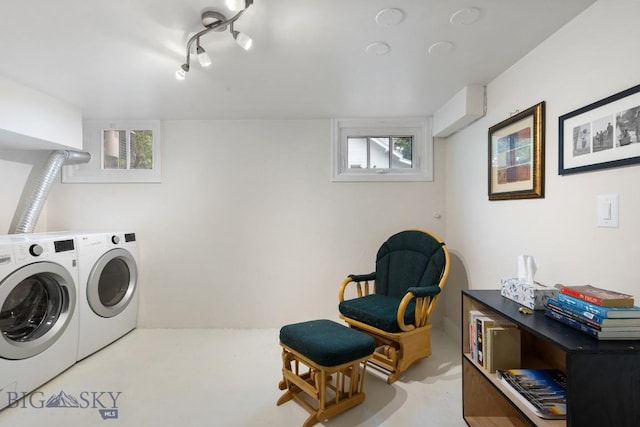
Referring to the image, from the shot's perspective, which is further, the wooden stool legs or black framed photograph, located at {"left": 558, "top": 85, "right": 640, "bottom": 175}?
the wooden stool legs

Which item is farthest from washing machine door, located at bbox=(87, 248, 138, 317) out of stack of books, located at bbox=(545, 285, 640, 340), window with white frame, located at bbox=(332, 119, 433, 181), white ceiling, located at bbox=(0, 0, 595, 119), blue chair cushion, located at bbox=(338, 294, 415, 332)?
stack of books, located at bbox=(545, 285, 640, 340)

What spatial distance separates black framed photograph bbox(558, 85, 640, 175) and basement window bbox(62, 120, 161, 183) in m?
3.24

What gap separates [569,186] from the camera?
1409 millimetres

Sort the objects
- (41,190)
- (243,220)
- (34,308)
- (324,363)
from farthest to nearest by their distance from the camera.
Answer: (243,220), (41,190), (34,308), (324,363)

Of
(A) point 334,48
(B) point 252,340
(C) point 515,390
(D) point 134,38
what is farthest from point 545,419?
(D) point 134,38

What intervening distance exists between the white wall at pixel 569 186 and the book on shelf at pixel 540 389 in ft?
1.55

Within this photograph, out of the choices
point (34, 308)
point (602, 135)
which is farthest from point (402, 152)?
point (34, 308)

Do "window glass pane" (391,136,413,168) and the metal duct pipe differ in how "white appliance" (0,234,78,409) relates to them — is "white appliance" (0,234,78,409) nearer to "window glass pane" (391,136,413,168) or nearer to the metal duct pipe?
the metal duct pipe

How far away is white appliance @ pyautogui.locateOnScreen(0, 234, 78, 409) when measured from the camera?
67.1 inches

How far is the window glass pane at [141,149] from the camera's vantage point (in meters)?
2.96

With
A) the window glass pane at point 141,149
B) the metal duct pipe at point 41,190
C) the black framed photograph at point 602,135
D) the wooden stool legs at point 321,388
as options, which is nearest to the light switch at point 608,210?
the black framed photograph at point 602,135

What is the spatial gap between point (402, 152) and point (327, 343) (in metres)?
2.12

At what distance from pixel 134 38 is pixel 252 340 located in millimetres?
2436

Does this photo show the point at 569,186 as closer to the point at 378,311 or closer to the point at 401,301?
the point at 401,301
